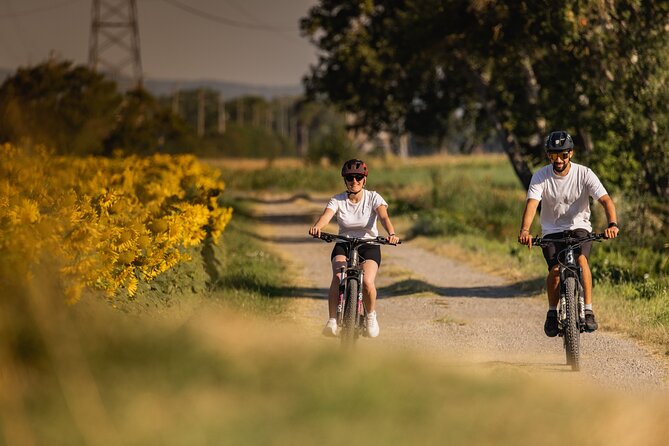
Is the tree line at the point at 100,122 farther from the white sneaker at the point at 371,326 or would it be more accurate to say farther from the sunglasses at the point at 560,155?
the sunglasses at the point at 560,155

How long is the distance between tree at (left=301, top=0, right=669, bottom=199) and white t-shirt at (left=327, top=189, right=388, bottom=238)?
9.28 metres

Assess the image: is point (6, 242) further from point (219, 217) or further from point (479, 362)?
point (219, 217)

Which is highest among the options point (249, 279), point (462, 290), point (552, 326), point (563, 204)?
point (563, 204)

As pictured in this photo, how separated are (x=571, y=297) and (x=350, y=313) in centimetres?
181

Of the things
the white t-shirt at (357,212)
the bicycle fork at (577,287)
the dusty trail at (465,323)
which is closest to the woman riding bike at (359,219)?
the white t-shirt at (357,212)

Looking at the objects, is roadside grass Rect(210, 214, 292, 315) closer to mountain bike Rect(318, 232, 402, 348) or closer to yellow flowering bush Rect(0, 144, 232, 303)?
yellow flowering bush Rect(0, 144, 232, 303)

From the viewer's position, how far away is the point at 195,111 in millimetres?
170875

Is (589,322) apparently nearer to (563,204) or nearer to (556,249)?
(556,249)

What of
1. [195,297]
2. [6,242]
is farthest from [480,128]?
[6,242]

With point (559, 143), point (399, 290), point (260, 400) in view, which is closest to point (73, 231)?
point (260, 400)

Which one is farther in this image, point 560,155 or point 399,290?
point 399,290

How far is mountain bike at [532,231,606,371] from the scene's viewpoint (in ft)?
31.3

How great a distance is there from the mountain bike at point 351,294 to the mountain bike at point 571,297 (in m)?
1.47

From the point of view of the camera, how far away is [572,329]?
9.55m
